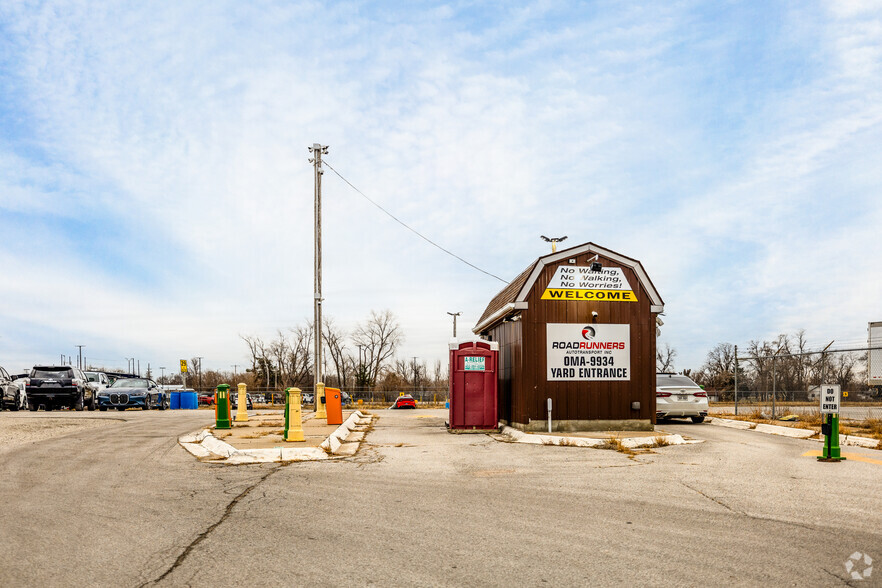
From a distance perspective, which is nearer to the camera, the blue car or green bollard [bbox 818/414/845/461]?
green bollard [bbox 818/414/845/461]

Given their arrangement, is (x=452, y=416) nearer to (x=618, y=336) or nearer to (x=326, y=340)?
(x=618, y=336)

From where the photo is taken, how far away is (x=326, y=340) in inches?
3752

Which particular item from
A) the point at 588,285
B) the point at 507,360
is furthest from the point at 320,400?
the point at 588,285

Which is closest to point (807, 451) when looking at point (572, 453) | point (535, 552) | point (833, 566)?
point (572, 453)

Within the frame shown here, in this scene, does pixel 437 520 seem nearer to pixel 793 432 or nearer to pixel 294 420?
pixel 294 420

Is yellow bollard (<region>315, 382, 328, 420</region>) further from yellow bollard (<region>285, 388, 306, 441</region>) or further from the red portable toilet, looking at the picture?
yellow bollard (<region>285, 388, 306, 441</region>)

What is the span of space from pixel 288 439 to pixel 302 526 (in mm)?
6766

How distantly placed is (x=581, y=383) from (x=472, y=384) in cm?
261

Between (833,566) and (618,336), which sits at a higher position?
(618,336)

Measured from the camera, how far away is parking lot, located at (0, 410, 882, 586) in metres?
5.02

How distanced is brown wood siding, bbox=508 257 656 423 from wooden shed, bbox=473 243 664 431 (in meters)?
0.02

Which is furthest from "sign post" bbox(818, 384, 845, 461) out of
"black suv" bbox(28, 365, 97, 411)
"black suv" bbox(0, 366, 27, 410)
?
"black suv" bbox(0, 366, 27, 410)

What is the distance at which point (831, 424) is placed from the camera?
11.1 metres

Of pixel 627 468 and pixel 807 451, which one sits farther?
pixel 807 451
